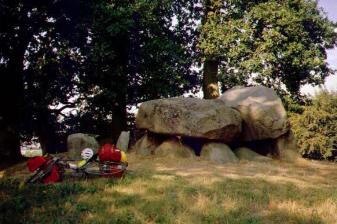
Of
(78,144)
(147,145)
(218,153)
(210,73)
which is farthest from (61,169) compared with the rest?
(210,73)

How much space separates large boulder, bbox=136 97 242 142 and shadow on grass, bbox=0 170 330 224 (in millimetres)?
7218

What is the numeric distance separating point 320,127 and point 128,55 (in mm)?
12291

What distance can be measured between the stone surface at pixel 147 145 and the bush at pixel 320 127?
858 cm

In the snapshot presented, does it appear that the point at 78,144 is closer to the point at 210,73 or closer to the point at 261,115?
the point at 261,115

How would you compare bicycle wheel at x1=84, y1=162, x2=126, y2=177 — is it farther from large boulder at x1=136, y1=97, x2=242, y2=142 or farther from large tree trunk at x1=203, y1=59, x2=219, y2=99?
large tree trunk at x1=203, y1=59, x2=219, y2=99

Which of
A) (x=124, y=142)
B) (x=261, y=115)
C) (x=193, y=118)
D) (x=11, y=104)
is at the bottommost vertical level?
(x=124, y=142)

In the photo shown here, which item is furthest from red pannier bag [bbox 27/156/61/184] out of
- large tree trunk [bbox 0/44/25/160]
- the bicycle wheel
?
large tree trunk [bbox 0/44/25/160]

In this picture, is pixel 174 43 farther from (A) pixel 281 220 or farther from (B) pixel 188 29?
(A) pixel 281 220

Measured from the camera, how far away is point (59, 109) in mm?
24750

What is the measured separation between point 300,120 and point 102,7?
44.4 ft

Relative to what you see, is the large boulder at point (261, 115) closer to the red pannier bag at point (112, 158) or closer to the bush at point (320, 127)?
the bush at point (320, 127)

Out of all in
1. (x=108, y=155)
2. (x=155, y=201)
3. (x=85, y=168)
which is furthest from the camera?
(x=108, y=155)

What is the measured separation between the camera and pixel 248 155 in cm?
2066

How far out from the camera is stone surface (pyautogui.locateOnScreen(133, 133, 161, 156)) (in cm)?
2059
